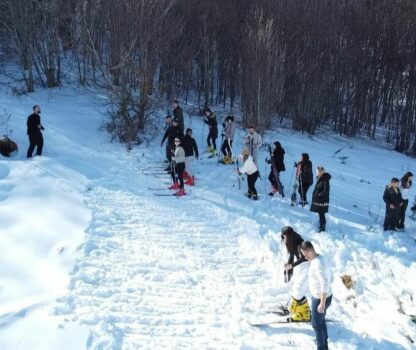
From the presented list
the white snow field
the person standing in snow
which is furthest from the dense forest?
the person standing in snow

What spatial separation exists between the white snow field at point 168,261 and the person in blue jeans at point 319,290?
429 millimetres

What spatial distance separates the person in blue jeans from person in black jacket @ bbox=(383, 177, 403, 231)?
5.33 m

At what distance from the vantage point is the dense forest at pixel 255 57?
20031 millimetres

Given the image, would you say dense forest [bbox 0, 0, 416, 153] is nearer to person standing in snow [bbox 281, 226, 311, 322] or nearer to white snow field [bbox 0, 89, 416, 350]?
white snow field [bbox 0, 89, 416, 350]

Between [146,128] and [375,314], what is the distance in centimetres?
1410

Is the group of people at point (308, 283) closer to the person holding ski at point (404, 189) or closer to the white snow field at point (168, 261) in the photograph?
the white snow field at point (168, 261)

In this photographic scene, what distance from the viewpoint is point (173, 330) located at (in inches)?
260

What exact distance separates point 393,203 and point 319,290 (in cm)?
550

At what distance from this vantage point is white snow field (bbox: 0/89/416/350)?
6465mm

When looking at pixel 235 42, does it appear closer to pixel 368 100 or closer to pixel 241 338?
pixel 368 100

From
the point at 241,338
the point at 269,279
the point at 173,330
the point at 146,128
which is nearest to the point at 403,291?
the point at 269,279

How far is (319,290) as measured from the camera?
238 inches

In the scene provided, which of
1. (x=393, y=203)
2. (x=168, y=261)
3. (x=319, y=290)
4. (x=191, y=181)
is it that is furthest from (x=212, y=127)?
(x=319, y=290)

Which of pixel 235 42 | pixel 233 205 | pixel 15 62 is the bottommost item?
pixel 233 205
